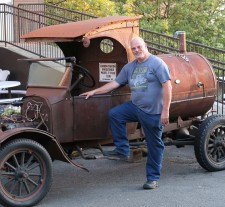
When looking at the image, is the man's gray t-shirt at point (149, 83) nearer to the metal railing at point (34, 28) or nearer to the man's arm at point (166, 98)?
the man's arm at point (166, 98)

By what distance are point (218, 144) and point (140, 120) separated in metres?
1.53

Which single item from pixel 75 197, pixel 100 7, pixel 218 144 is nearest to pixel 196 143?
pixel 218 144

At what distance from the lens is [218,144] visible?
285 inches

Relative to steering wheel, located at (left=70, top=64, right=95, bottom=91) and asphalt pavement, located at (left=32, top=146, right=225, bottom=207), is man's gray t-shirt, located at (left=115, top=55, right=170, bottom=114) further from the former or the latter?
asphalt pavement, located at (left=32, top=146, right=225, bottom=207)

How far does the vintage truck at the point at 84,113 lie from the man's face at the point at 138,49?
319 millimetres

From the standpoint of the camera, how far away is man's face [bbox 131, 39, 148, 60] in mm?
6090

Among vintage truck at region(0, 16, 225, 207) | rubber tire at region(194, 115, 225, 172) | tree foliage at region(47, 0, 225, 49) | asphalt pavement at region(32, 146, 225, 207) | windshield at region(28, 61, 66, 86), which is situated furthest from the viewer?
tree foliage at region(47, 0, 225, 49)

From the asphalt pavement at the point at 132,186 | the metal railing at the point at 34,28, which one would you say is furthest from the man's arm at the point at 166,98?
the metal railing at the point at 34,28

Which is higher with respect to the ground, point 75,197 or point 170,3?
point 170,3

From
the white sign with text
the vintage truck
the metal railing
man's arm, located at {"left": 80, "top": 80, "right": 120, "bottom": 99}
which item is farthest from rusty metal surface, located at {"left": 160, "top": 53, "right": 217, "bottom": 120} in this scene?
the metal railing

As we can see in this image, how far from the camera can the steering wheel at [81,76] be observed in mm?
6392

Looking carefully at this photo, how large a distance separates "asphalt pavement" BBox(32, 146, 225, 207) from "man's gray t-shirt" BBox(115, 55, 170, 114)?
1.00m

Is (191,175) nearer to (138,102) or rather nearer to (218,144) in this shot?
(218,144)

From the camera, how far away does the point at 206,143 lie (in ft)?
23.2
